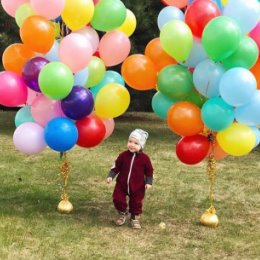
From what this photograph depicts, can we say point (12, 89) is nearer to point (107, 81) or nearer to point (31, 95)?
point (31, 95)

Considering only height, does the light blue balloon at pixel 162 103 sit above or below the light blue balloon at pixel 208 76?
below

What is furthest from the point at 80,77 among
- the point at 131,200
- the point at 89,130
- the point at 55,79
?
the point at 131,200

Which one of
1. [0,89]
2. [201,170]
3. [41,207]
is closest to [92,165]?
[201,170]

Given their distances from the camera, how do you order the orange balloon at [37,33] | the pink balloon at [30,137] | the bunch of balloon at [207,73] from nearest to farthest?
the bunch of balloon at [207,73], the orange balloon at [37,33], the pink balloon at [30,137]

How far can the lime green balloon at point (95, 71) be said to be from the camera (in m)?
5.69

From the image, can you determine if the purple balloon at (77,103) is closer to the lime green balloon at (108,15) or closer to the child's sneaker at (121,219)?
the lime green balloon at (108,15)

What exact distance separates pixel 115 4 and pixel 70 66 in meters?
0.83

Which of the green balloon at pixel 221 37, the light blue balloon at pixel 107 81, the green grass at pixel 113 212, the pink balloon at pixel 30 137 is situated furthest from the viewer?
the light blue balloon at pixel 107 81

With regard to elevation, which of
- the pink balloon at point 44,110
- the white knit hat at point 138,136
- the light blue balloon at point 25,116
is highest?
the pink balloon at point 44,110

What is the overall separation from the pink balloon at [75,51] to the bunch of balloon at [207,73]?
1.62 feet

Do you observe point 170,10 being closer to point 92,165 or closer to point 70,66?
point 70,66

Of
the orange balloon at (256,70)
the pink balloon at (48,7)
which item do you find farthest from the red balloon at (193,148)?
the pink balloon at (48,7)

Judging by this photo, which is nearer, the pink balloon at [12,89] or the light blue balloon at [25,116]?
the pink balloon at [12,89]

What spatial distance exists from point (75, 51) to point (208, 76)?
1322mm
